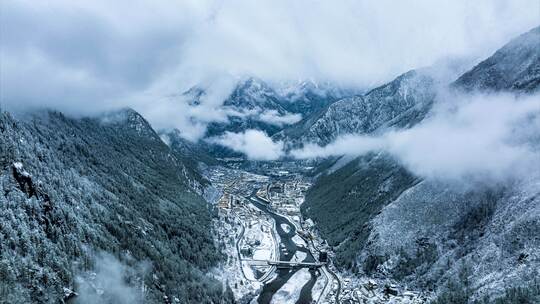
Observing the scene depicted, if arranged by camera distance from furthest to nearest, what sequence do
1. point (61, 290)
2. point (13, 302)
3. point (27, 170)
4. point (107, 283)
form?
1. point (27, 170)
2. point (107, 283)
3. point (61, 290)
4. point (13, 302)

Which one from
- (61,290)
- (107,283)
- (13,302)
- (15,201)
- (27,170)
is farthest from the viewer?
(27,170)

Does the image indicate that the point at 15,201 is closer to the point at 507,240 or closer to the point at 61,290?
the point at 61,290

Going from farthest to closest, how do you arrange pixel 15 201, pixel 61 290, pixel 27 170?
pixel 27 170 < pixel 15 201 < pixel 61 290

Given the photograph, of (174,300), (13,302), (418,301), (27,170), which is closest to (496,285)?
(418,301)

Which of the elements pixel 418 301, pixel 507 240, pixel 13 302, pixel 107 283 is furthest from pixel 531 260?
pixel 13 302

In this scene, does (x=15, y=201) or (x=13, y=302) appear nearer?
(x=13, y=302)

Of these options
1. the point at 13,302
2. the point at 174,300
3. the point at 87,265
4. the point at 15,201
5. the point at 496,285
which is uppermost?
the point at 15,201

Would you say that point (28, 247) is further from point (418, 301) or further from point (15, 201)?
point (418, 301)

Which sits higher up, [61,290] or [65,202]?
[65,202]

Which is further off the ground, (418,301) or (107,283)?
(107,283)
